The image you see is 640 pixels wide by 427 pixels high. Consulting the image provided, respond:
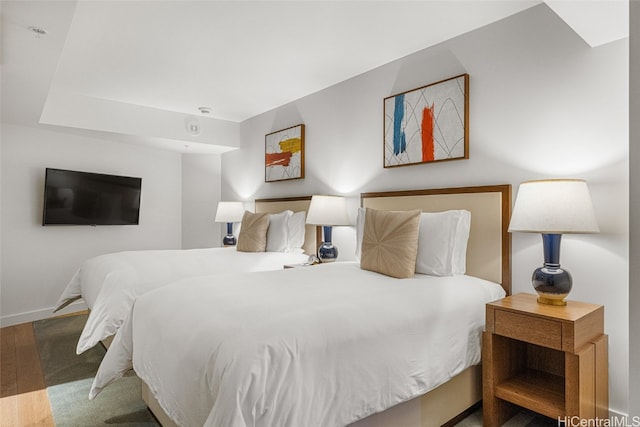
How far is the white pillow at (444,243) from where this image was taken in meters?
2.43

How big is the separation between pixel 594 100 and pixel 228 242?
410 cm

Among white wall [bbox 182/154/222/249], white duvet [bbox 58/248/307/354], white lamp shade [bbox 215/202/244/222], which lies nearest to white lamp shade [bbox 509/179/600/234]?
white duvet [bbox 58/248/307/354]

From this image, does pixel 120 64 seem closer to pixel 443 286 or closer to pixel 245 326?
pixel 245 326

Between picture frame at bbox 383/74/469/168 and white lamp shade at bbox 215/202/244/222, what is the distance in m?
2.41

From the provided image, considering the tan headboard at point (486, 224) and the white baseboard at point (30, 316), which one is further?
the white baseboard at point (30, 316)

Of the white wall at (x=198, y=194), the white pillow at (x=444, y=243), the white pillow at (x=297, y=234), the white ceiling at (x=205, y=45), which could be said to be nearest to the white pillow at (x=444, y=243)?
the white pillow at (x=444, y=243)

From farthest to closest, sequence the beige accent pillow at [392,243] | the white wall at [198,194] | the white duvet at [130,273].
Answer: the white wall at [198,194]
the white duvet at [130,273]
the beige accent pillow at [392,243]

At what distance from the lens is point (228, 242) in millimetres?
4969

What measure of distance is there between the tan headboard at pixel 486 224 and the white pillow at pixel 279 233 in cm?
165

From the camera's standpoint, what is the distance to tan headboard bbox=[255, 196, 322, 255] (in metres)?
3.99

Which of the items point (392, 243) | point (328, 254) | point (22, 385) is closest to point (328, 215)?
point (328, 254)

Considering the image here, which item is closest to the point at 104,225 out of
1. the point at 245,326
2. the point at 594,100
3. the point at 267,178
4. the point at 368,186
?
the point at 267,178

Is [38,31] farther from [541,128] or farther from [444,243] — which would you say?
[541,128]

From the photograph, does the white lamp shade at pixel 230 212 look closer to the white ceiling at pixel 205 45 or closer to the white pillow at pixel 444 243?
the white ceiling at pixel 205 45
